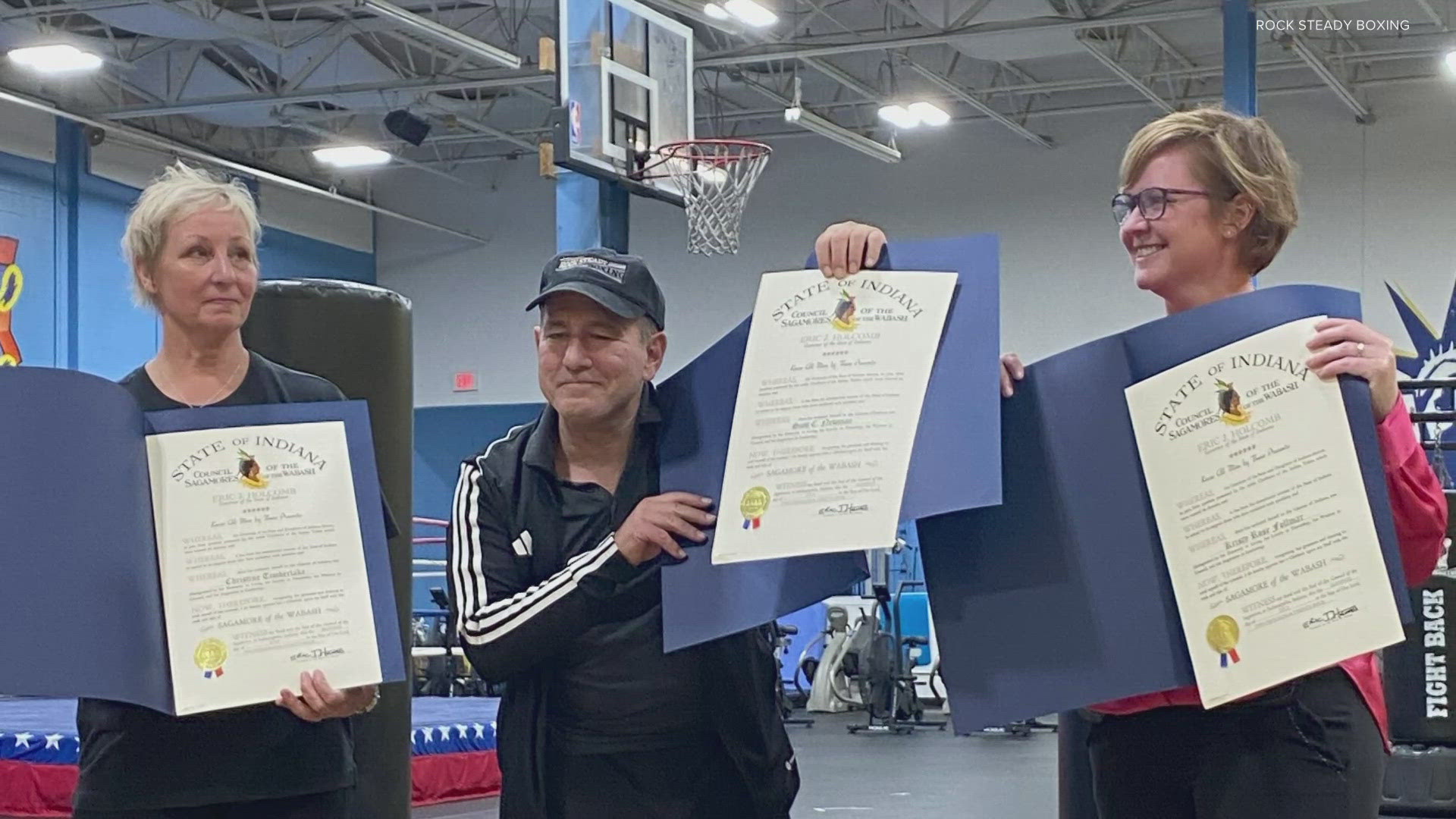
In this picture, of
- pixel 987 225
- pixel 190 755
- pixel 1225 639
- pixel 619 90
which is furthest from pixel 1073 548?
pixel 987 225

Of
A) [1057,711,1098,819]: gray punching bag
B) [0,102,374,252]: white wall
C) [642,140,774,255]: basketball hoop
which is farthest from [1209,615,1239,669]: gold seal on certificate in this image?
[0,102,374,252]: white wall

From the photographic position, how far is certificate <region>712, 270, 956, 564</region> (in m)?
1.79

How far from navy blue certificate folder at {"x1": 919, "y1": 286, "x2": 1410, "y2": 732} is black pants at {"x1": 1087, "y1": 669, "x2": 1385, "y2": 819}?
9cm

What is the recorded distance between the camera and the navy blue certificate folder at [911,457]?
5.89 feet

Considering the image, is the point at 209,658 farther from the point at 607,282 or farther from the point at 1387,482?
the point at 1387,482

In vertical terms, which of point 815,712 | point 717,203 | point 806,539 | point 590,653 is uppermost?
point 717,203

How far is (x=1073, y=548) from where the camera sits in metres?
1.81

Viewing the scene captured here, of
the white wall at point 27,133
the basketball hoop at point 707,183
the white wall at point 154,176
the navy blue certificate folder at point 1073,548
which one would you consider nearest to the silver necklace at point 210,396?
the navy blue certificate folder at point 1073,548

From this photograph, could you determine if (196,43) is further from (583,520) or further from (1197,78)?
(583,520)

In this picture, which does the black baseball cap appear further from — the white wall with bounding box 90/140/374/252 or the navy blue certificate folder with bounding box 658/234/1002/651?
the white wall with bounding box 90/140/374/252

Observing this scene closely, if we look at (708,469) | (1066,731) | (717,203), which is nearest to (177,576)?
(708,469)

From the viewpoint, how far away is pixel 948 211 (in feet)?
48.9

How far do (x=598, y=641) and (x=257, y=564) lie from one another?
17.1 inches

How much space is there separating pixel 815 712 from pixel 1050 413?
10.6 metres
